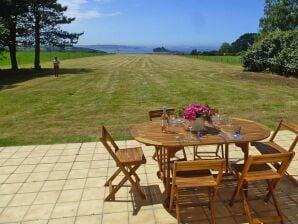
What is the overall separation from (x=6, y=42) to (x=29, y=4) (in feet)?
16.9

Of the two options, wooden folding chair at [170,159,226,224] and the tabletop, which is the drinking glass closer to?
the tabletop

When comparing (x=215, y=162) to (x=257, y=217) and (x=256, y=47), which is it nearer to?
(x=257, y=217)

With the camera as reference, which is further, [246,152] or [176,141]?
[246,152]

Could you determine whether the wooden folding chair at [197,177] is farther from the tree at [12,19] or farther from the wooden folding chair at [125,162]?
the tree at [12,19]

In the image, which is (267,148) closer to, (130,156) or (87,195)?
(130,156)

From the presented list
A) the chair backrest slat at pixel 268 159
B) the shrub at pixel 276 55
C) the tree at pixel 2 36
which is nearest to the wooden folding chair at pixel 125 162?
the chair backrest slat at pixel 268 159

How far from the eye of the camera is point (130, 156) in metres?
5.33

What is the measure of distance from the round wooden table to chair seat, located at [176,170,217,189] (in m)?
0.40

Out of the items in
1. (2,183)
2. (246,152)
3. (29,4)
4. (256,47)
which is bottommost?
(2,183)

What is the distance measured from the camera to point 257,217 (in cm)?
460

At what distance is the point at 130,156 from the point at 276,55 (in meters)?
19.9

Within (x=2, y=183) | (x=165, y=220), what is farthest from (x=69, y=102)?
(x=165, y=220)

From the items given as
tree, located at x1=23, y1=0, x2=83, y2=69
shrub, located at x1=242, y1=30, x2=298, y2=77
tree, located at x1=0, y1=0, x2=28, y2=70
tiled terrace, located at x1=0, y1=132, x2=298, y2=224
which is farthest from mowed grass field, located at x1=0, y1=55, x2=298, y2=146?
tree, located at x1=23, y1=0, x2=83, y2=69

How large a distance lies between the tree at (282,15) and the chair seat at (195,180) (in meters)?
45.3
